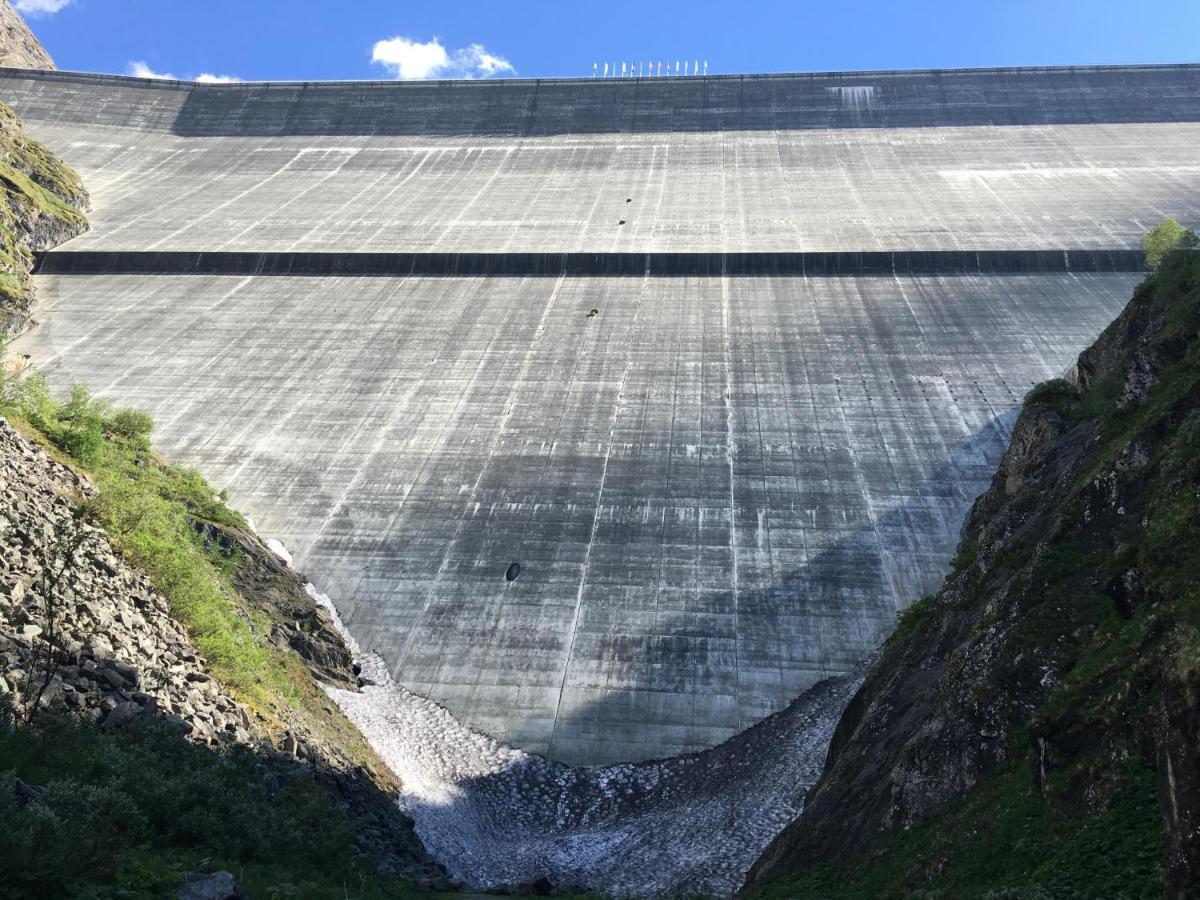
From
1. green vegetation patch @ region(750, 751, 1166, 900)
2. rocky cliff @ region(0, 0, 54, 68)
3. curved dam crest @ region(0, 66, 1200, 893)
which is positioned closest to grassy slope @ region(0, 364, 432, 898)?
curved dam crest @ region(0, 66, 1200, 893)

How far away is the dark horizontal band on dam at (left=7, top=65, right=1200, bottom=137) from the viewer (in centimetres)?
4678

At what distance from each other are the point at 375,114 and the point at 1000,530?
45152 millimetres

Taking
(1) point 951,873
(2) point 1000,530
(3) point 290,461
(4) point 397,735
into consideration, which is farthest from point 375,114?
(1) point 951,873

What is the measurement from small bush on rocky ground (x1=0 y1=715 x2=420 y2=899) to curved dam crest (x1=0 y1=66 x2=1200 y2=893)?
3.77 metres

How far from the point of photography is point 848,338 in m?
29.8

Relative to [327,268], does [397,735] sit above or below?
below

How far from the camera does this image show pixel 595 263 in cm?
3550

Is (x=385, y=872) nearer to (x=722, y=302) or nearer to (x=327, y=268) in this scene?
(x=722, y=302)

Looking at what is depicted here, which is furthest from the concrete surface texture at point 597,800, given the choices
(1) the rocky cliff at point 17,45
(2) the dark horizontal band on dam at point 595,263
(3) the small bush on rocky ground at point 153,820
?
(1) the rocky cliff at point 17,45

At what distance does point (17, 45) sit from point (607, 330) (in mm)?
73439

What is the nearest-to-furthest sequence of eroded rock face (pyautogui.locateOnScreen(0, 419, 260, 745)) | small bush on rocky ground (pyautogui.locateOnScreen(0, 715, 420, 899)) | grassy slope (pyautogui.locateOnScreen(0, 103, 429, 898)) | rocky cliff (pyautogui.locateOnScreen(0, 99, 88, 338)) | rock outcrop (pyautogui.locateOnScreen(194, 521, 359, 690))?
small bush on rocky ground (pyautogui.locateOnScreen(0, 715, 420, 899)) < grassy slope (pyautogui.locateOnScreen(0, 103, 429, 898)) < eroded rock face (pyautogui.locateOnScreen(0, 419, 260, 745)) < rock outcrop (pyautogui.locateOnScreen(194, 521, 359, 690)) < rocky cliff (pyautogui.locateOnScreen(0, 99, 88, 338))

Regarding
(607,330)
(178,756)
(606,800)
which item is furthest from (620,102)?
(178,756)

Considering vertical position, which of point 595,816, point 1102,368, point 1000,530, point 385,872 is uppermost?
point 1102,368

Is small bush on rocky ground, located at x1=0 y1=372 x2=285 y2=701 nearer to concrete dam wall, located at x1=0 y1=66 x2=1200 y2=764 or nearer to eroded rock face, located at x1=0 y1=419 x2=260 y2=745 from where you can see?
eroded rock face, located at x1=0 y1=419 x2=260 y2=745
